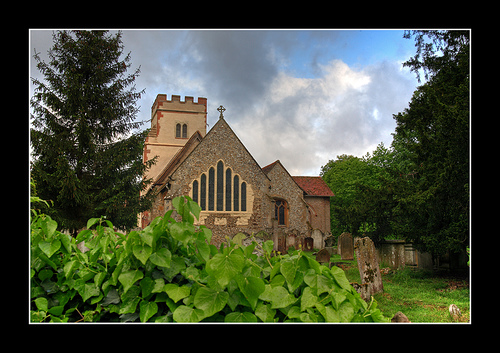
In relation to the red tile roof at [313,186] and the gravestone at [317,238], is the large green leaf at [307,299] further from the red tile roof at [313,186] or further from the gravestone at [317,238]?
the red tile roof at [313,186]

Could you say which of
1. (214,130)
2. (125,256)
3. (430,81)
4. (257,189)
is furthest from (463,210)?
(214,130)

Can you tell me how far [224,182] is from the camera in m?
10.3

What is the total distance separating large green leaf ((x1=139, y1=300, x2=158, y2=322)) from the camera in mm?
963

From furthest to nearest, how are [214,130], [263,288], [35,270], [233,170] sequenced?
[214,130], [233,170], [35,270], [263,288]

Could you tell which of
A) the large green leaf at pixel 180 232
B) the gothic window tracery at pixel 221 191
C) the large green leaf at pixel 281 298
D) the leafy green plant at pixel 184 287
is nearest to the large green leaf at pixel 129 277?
the leafy green plant at pixel 184 287

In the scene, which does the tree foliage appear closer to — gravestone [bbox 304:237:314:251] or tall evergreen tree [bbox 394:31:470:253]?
tall evergreen tree [bbox 394:31:470:253]

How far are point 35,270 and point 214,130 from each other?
413 inches

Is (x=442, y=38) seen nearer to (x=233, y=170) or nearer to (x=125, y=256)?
(x=125, y=256)

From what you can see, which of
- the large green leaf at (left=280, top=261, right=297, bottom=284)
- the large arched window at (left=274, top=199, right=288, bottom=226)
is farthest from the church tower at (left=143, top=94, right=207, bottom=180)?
the large green leaf at (left=280, top=261, right=297, bottom=284)

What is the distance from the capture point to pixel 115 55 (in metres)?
7.09

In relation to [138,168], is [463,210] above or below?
below

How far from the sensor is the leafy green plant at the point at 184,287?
0.95 m

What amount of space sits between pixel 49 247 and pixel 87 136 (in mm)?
5373

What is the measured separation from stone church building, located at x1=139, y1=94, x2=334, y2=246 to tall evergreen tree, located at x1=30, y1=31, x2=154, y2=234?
2152mm
